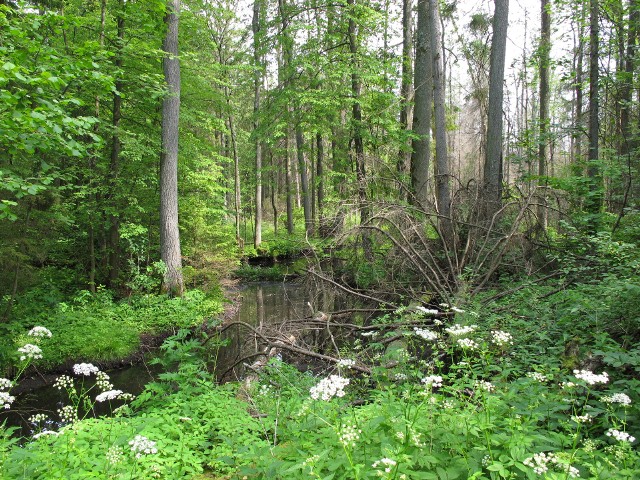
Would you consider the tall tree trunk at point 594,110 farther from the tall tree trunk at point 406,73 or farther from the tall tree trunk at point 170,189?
the tall tree trunk at point 170,189

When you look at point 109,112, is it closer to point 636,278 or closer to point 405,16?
point 405,16

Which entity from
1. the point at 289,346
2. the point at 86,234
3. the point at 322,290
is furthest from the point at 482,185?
the point at 86,234

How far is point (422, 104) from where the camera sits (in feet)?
31.2

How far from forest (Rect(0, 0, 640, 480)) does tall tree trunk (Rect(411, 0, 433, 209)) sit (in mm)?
61

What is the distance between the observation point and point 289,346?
16.0 feet

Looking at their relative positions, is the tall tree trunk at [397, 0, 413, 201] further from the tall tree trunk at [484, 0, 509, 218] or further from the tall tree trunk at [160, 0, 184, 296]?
the tall tree trunk at [160, 0, 184, 296]

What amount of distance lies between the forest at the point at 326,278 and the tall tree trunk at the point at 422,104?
0.20ft

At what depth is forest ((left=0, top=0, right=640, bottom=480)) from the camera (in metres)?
2.29

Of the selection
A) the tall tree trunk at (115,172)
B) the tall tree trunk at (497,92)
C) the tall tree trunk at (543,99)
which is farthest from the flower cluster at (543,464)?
the tall tree trunk at (115,172)

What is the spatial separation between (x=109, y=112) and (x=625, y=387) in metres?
13.2

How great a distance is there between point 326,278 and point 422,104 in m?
5.72

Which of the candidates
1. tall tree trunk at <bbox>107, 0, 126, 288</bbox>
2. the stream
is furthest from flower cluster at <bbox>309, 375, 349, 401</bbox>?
tall tree trunk at <bbox>107, 0, 126, 288</bbox>

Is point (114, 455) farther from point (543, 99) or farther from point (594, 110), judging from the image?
point (543, 99)

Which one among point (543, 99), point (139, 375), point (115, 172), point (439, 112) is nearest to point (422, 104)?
point (439, 112)
